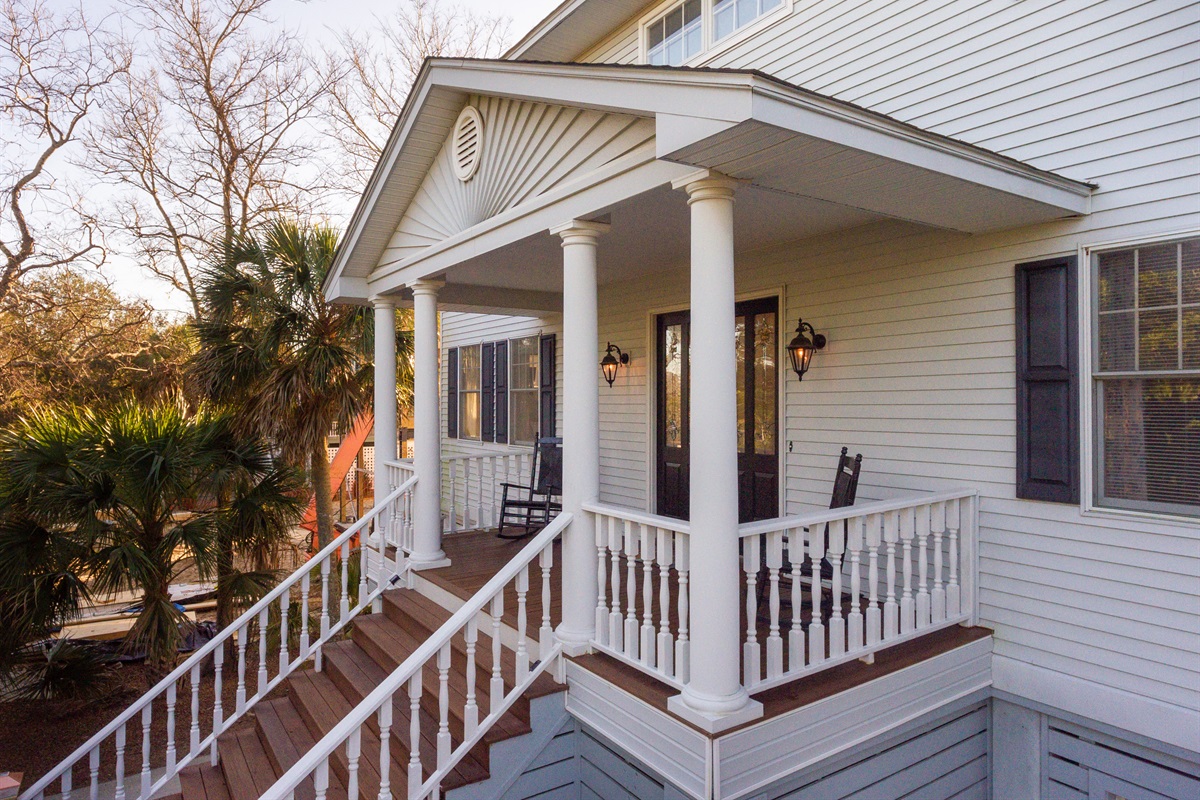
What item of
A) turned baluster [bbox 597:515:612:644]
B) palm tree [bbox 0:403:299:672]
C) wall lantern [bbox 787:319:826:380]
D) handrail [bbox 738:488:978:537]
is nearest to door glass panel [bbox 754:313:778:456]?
wall lantern [bbox 787:319:826:380]

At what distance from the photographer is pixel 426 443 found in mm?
5633

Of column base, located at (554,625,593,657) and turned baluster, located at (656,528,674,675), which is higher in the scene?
turned baluster, located at (656,528,674,675)

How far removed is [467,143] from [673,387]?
2.87 metres

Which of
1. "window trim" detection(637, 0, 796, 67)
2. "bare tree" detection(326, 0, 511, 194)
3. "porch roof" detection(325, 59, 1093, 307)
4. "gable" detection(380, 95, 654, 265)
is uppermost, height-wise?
"bare tree" detection(326, 0, 511, 194)

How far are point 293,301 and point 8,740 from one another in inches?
196

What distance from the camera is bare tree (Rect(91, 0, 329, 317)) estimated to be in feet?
46.6

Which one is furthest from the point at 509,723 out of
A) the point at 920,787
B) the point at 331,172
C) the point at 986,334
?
the point at 331,172

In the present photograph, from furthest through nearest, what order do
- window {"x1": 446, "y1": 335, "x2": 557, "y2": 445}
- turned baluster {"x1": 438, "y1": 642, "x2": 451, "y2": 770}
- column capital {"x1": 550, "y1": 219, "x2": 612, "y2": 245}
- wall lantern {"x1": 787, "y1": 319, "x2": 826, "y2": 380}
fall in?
1. window {"x1": 446, "y1": 335, "x2": 557, "y2": 445}
2. wall lantern {"x1": 787, "y1": 319, "x2": 826, "y2": 380}
3. column capital {"x1": 550, "y1": 219, "x2": 612, "y2": 245}
4. turned baluster {"x1": 438, "y1": 642, "x2": 451, "y2": 770}

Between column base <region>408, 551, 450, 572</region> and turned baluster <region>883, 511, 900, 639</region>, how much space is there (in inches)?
131

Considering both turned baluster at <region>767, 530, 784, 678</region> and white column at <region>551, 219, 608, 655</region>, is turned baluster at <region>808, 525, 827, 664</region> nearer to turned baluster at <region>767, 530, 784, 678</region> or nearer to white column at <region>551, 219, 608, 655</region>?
turned baluster at <region>767, 530, 784, 678</region>

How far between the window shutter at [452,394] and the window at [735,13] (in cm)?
645

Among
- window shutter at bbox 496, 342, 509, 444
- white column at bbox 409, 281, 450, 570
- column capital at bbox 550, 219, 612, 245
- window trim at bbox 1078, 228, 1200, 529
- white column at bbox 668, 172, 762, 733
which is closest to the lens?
white column at bbox 668, 172, 762, 733

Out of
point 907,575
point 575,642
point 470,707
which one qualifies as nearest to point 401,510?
point 575,642

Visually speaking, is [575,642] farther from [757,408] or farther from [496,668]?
[757,408]
